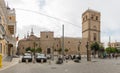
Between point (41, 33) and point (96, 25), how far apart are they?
89.7 ft

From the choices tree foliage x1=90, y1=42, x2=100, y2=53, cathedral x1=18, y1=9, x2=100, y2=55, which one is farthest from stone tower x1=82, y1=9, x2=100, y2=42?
tree foliage x1=90, y1=42, x2=100, y2=53

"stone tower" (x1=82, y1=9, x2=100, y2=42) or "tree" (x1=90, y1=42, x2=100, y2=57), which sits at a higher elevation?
"stone tower" (x1=82, y1=9, x2=100, y2=42)

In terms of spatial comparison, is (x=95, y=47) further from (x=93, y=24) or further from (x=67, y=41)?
(x=67, y=41)

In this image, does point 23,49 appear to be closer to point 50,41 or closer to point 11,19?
point 50,41

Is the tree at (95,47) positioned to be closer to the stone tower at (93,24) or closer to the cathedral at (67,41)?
the stone tower at (93,24)

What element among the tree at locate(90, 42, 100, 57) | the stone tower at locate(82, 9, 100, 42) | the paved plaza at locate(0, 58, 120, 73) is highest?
the stone tower at locate(82, 9, 100, 42)

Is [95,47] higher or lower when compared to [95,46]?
lower

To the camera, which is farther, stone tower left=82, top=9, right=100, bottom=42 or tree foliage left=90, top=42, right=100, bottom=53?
stone tower left=82, top=9, right=100, bottom=42

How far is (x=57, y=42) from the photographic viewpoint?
153250 millimetres

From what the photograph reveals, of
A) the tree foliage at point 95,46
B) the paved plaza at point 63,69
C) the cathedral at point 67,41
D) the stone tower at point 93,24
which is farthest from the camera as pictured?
the cathedral at point 67,41

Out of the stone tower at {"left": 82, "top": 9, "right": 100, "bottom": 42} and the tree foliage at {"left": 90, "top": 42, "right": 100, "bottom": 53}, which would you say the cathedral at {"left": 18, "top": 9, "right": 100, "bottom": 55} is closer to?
the stone tower at {"left": 82, "top": 9, "right": 100, "bottom": 42}

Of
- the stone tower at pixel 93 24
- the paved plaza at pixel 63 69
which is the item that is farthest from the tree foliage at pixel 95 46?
the paved plaza at pixel 63 69

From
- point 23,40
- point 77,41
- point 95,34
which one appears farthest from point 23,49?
point 95,34

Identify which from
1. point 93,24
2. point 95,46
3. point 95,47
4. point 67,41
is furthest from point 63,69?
point 67,41
